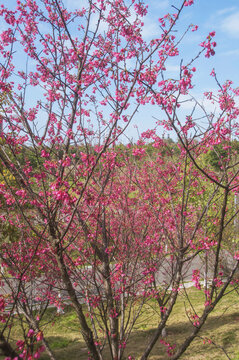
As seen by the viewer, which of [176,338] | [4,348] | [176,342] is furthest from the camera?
[176,338]

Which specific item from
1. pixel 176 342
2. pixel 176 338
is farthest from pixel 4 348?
pixel 176 338

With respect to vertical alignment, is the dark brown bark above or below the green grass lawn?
above

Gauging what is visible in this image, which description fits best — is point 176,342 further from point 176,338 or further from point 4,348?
point 4,348

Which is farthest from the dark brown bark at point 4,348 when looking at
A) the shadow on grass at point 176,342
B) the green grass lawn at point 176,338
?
the shadow on grass at point 176,342

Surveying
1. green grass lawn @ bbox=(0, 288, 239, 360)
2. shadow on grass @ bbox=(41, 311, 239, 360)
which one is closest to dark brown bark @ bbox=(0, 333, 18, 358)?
green grass lawn @ bbox=(0, 288, 239, 360)

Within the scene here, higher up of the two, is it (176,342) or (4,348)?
(4,348)

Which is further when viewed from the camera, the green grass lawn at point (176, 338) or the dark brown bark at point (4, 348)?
the green grass lawn at point (176, 338)

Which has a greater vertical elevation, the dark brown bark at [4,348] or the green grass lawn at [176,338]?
the dark brown bark at [4,348]

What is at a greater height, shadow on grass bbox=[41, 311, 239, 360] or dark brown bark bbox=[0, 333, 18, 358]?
dark brown bark bbox=[0, 333, 18, 358]

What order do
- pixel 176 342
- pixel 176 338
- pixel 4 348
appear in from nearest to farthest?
pixel 4 348 < pixel 176 342 < pixel 176 338

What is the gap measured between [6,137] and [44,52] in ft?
6.89

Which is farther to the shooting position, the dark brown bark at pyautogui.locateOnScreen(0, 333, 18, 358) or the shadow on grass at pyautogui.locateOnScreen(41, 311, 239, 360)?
the shadow on grass at pyautogui.locateOnScreen(41, 311, 239, 360)

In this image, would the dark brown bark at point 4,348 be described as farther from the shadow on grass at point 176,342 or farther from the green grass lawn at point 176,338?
the shadow on grass at point 176,342

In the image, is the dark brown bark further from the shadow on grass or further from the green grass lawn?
the shadow on grass
